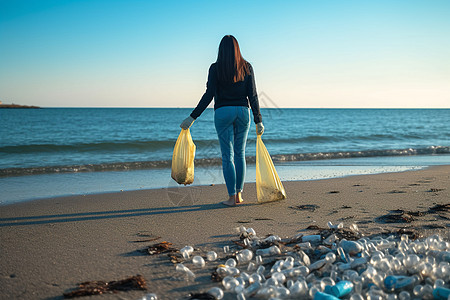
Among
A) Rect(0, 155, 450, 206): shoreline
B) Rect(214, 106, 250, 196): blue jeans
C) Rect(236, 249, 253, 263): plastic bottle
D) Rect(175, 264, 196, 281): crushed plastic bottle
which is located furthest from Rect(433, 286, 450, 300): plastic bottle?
Rect(0, 155, 450, 206): shoreline

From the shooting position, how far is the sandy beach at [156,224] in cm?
237

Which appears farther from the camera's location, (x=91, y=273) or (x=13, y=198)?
(x=13, y=198)

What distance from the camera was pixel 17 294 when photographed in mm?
2121

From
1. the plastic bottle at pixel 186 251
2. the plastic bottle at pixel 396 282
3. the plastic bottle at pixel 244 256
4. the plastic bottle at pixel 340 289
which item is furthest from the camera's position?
the plastic bottle at pixel 186 251

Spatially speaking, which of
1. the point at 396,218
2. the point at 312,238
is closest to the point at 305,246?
the point at 312,238

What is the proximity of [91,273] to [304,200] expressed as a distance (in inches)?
120

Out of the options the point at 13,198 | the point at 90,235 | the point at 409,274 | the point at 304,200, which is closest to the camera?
the point at 409,274

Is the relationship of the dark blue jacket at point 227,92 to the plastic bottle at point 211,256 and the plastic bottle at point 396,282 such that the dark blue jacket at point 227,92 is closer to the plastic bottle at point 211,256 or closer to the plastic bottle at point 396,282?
the plastic bottle at point 211,256

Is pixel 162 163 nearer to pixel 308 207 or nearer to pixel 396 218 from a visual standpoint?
pixel 308 207

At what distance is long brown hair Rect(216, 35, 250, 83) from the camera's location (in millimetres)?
4215

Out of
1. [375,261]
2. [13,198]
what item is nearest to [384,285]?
[375,261]

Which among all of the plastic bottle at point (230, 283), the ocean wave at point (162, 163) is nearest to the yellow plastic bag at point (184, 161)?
the plastic bottle at point (230, 283)

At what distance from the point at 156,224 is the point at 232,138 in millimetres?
1400

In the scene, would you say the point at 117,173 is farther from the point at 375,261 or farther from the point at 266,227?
the point at 375,261
